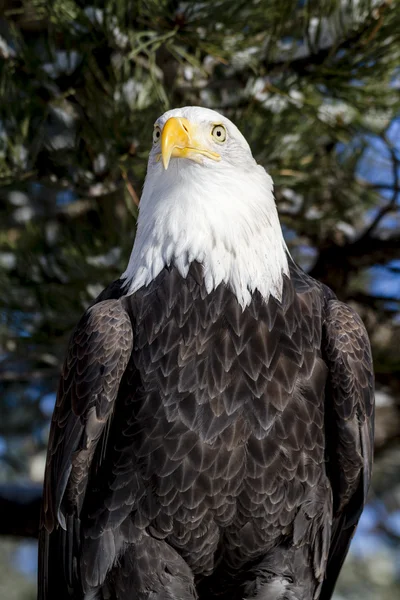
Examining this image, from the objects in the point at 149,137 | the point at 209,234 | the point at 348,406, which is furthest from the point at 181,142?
the point at 348,406

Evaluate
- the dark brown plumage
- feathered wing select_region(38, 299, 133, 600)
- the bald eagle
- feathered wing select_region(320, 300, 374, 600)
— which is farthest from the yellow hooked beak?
feathered wing select_region(320, 300, 374, 600)

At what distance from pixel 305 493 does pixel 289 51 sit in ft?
5.68

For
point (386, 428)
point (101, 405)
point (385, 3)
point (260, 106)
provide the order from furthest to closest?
point (386, 428)
point (260, 106)
point (385, 3)
point (101, 405)

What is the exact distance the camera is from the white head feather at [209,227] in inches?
110

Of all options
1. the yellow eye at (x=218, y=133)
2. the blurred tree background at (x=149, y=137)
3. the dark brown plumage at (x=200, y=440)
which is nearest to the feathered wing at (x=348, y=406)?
the dark brown plumage at (x=200, y=440)

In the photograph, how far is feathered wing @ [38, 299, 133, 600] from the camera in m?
2.64

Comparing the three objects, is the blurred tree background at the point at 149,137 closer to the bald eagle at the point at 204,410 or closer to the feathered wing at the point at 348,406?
→ the bald eagle at the point at 204,410

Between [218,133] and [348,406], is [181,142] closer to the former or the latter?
[218,133]

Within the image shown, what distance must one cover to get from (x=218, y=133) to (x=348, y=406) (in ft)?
3.04

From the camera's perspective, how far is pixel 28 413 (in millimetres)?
4547

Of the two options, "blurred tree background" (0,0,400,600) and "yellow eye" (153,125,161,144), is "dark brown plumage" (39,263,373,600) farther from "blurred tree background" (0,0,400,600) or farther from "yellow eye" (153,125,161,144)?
"blurred tree background" (0,0,400,600)

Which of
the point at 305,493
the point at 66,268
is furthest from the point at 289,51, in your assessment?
the point at 305,493

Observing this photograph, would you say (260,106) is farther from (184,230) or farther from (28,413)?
(28,413)

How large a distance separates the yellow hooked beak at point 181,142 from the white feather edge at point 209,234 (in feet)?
0.14
